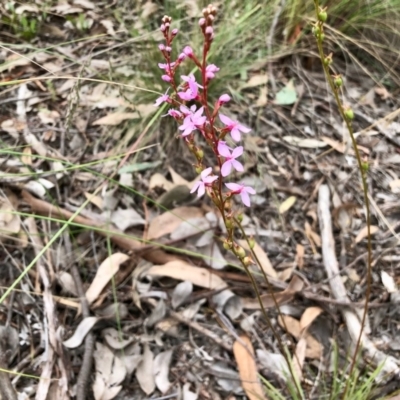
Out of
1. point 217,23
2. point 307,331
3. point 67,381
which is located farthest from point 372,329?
point 217,23

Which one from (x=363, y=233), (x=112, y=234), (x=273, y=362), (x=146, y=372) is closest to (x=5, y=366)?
(x=146, y=372)

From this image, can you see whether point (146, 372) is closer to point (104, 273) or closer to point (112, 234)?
point (104, 273)

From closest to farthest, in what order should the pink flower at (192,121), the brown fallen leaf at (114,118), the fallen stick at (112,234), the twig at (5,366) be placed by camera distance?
the pink flower at (192,121) < the twig at (5,366) < the fallen stick at (112,234) < the brown fallen leaf at (114,118)

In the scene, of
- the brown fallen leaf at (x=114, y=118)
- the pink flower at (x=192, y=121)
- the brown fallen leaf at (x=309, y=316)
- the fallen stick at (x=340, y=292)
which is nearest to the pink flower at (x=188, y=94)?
the pink flower at (x=192, y=121)

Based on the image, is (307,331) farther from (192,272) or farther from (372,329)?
(192,272)

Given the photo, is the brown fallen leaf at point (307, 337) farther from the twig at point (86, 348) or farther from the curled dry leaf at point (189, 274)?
the twig at point (86, 348)
